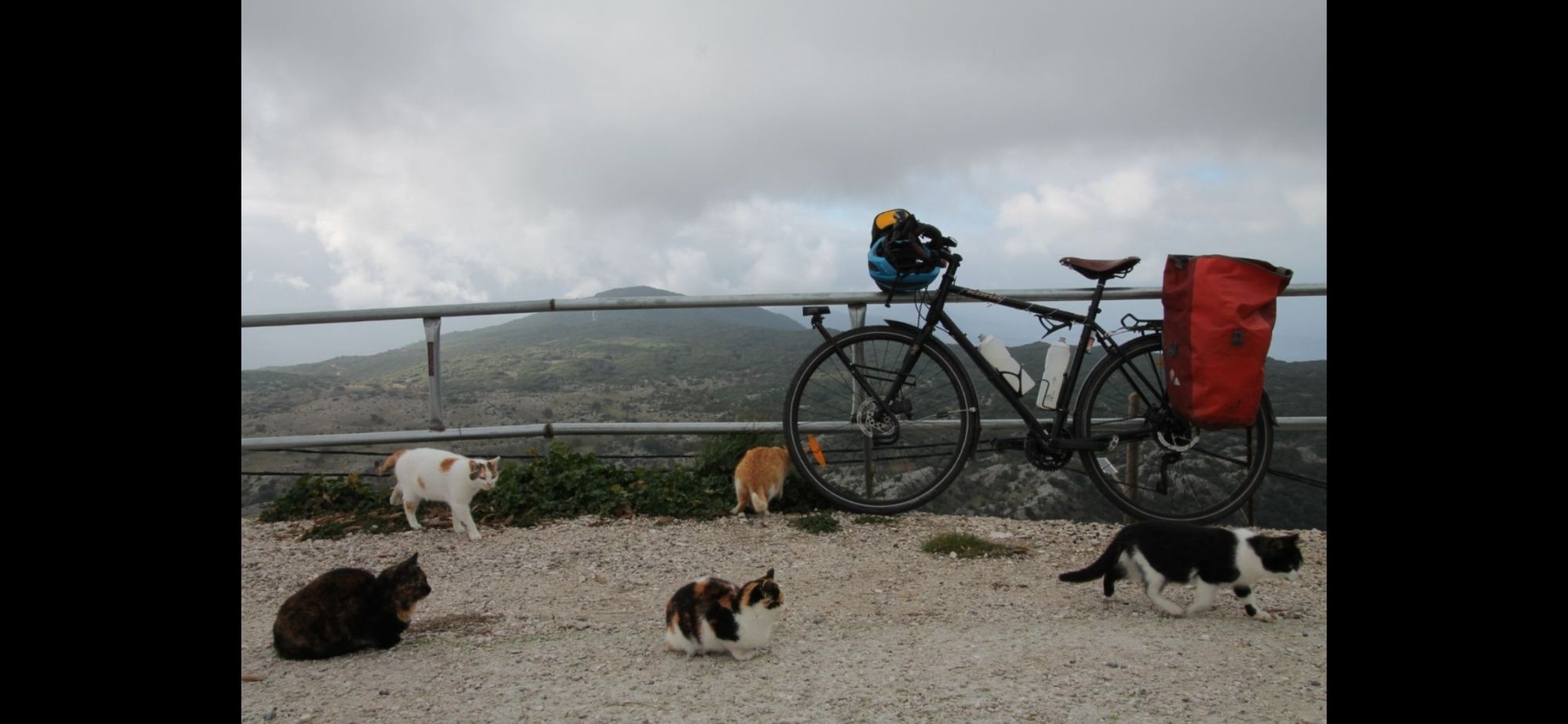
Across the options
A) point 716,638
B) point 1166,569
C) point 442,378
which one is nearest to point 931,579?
point 1166,569

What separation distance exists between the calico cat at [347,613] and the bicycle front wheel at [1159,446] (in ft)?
9.31

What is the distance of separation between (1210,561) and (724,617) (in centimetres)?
156

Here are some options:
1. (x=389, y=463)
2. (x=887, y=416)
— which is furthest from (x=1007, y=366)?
(x=389, y=463)

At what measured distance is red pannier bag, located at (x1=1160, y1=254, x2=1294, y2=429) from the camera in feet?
11.5

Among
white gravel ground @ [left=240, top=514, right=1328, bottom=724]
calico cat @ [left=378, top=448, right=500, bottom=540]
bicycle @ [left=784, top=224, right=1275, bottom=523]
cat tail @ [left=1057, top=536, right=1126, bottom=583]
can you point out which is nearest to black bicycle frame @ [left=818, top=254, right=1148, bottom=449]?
bicycle @ [left=784, top=224, right=1275, bottom=523]

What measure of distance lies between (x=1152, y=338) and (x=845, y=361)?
54.6 inches

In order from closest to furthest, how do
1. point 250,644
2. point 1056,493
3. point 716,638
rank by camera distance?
point 716,638
point 250,644
point 1056,493

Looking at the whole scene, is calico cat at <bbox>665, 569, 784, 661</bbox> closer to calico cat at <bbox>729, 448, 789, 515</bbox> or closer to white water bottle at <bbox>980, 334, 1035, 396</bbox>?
calico cat at <bbox>729, 448, 789, 515</bbox>

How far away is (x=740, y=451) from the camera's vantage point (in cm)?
436

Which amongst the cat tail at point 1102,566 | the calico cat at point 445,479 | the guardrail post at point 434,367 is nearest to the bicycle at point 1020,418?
the cat tail at point 1102,566

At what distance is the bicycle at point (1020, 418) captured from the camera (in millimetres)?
3949

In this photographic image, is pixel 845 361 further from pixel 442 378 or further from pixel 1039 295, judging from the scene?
pixel 442 378

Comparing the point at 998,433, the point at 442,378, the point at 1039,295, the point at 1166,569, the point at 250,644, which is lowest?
the point at 250,644

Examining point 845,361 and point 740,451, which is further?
point 740,451
